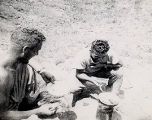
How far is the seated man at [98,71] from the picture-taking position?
3.90 m

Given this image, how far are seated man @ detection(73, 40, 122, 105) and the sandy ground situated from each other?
0.51 m

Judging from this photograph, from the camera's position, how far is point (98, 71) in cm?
409

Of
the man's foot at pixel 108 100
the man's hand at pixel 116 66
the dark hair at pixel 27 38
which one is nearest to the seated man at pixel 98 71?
the man's hand at pixel 116 66

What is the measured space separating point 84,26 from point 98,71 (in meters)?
1.23

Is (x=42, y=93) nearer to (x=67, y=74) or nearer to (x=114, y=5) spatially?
(x=67, y=74)

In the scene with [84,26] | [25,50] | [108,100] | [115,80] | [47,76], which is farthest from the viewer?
[84,26]

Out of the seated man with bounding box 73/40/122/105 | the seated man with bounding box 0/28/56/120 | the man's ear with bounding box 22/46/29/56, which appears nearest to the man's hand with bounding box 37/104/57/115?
the seated man with bounding box 0/28/56/120

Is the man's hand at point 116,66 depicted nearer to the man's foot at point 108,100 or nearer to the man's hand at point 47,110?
the man's foot at point 108,100

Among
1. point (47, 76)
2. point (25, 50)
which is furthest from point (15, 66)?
point (47, 76)

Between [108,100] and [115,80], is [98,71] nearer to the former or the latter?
[115,80]

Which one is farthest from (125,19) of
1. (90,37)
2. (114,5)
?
(90,37)

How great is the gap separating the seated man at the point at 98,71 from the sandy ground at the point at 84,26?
1.67 ft

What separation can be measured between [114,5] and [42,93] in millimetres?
2524

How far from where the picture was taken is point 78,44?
491 centimetres
